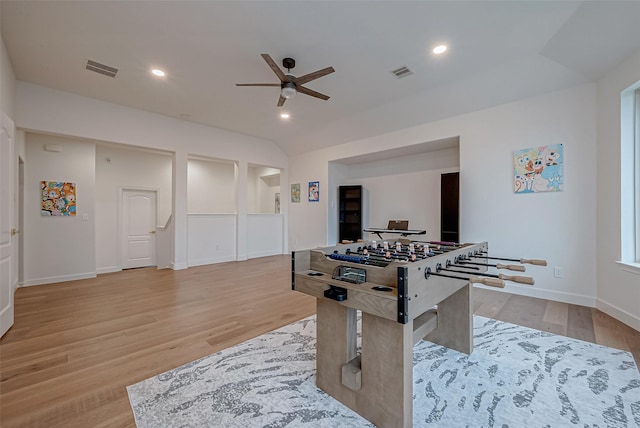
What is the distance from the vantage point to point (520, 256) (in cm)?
372

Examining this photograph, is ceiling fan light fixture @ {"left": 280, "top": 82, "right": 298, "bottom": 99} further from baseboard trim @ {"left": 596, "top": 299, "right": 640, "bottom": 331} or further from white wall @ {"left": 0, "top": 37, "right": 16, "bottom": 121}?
baseboard trim @ {"left": 596, "top": 299, "right": 640, "bottom": 331}

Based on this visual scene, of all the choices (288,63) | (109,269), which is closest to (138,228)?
(109,269)

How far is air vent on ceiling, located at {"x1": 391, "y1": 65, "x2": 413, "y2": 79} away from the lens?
346cm

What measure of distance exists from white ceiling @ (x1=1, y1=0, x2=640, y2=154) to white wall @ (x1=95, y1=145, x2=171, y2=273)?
1778 mm

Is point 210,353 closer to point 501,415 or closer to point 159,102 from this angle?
point 501,415

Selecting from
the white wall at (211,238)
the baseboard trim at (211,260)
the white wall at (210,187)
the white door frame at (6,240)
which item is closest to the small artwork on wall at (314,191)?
the white wall at (211,238)

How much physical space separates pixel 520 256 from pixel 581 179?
1.22 meters

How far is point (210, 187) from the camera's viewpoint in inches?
304

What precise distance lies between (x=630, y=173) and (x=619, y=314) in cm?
152

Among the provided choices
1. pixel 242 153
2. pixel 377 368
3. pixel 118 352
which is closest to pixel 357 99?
pixel 242 153

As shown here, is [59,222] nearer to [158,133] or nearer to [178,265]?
[178,265]

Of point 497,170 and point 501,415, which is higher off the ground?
point 497,170

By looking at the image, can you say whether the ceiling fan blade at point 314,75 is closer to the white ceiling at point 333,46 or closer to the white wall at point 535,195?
the white ceiling at point 333,46

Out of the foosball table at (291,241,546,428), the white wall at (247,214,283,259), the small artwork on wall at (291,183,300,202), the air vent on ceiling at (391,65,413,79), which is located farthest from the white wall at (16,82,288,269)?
the foosball table at (291,241,546,428)
